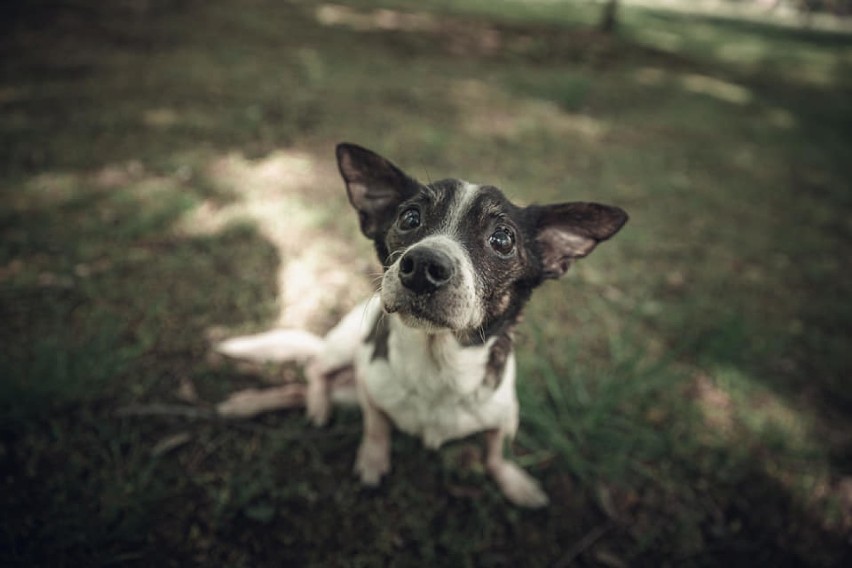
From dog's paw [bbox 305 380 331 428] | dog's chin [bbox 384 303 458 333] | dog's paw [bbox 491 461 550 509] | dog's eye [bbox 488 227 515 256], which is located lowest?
dog's paw [bbox 491 461 550 509]

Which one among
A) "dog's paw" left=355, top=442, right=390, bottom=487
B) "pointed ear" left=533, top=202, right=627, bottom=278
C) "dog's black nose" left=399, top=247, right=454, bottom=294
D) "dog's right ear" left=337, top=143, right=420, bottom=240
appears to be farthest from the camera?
"dog's paw" left=355, top=442, right=390, bottom=487

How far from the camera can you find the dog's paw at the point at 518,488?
2391 millimetres

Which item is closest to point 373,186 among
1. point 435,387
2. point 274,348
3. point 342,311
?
point 435,387

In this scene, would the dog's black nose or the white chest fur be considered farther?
the white chest fur

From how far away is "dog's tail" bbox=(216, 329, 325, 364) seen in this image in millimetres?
2736

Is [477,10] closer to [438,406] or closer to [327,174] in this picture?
[327,174]

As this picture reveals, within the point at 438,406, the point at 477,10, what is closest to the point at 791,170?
the point at 438,406

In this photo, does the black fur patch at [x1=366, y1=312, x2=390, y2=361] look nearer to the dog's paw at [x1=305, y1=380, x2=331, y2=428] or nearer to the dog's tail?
the dog's paw at [x1=305, y1=380, x2=331, y2=428]

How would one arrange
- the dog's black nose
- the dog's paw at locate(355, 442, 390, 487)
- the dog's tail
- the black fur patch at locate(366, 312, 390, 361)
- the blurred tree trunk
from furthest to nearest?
the blurred tree trunk
the dog's tail
the dog's paw at locate(355, 442, 390, 487)
the black fur patch at locate(366, 312, 390, 361)
the dog's black nose

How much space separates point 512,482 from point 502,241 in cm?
141

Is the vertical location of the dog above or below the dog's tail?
above

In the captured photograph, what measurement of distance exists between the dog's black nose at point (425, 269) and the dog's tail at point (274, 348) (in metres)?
1.36

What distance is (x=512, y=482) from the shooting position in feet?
7.92

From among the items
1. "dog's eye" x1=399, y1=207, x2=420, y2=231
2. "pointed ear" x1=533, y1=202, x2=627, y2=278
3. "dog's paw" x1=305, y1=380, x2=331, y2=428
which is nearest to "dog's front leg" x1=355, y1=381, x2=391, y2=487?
"dog's paw" x1=305, y1=380, x2=331, y2=428
